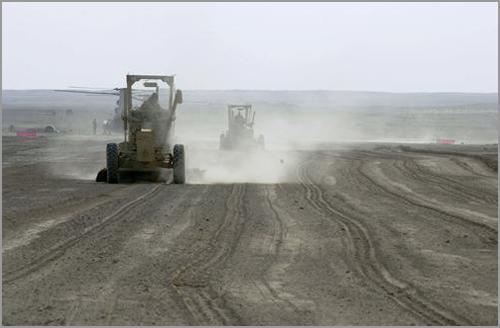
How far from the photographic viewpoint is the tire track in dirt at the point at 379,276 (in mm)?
7406

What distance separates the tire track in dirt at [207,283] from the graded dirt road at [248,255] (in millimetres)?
21

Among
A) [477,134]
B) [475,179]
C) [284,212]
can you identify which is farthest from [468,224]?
[477,134]

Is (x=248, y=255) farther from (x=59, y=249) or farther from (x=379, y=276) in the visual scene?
(x=59, y=249)

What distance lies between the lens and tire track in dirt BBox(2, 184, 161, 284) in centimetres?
900

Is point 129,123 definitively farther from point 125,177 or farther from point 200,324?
point 200,324

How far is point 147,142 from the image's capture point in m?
20.5

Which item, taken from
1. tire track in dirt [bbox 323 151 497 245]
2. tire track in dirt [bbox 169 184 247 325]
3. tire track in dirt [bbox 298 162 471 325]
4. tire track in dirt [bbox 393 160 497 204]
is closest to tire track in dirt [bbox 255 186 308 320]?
tire track in dirt [bbox 169 184 247 325]

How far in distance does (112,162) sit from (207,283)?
12376mm

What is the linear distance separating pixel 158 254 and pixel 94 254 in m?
0.85

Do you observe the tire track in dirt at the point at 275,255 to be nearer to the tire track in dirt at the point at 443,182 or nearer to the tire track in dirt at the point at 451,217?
the tire track in dirt at the point at 451,217

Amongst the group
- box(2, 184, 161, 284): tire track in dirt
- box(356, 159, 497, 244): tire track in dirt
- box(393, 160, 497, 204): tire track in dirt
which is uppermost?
box(2, 184, 161, 284): tire track in dirt

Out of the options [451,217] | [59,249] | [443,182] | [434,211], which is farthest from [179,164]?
[59,249]

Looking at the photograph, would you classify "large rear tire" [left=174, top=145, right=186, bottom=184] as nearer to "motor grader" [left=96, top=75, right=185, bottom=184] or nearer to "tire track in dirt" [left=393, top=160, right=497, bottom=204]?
"motor grader" [left=96, top=75, right=185, bottom=184]

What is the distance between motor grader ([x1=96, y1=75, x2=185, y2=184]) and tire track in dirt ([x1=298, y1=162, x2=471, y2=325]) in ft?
23.2
